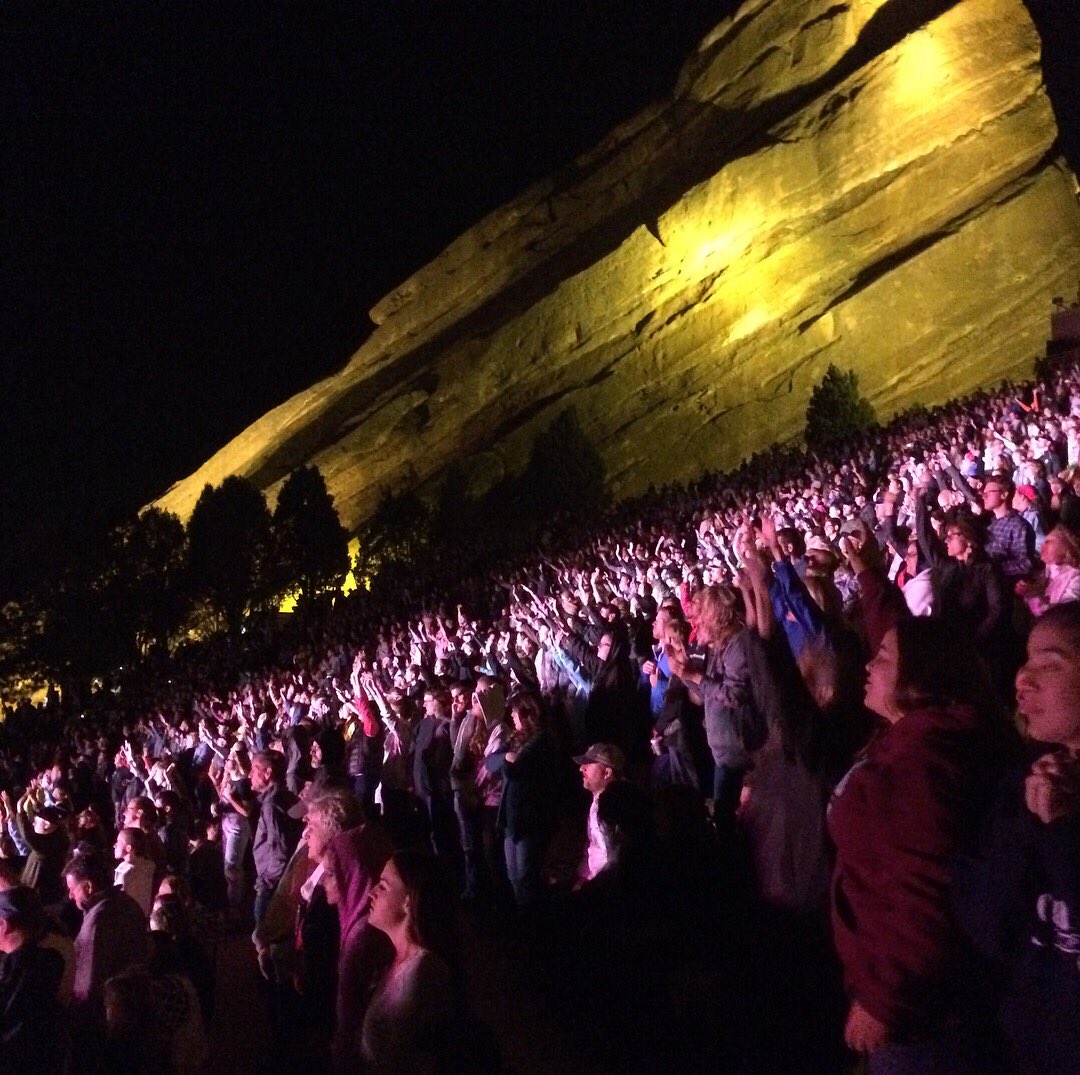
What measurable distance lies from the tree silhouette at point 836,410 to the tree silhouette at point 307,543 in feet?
64.9

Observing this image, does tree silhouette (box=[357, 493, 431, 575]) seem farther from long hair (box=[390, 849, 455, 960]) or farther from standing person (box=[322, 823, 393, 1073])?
long hair (box=[390, 849, 455, 960])

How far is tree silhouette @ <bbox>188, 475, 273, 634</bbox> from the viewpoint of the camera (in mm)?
46031

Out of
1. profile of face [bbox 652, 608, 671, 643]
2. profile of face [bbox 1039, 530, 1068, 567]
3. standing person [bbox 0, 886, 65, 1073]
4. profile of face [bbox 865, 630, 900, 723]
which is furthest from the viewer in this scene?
profile of face [bbox 652, 608, 671, 643]

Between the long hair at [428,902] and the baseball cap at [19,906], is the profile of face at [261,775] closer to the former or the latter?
the baseball cap at [19,906]

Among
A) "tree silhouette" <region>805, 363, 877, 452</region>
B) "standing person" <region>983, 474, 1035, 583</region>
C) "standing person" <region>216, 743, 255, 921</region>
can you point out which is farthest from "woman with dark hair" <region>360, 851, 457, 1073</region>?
"tree silhouette" <region>805, 363, 877, 452</region>

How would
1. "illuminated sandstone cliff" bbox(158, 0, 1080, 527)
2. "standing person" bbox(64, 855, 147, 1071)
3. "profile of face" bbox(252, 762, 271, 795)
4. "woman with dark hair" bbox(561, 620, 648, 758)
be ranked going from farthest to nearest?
1. "illuminated sandstone cliff" bbox(158, 0, 1080, 527)
2. "woman with dark hair" bbox(561, 620, 648, 758)
3. "profile of face" bbox(252, 762, 271, 795)
4. "standing person" bbox(64, 855, 147, 1071)

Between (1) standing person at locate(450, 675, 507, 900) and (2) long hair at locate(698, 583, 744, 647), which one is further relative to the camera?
(1) standing person at locate(450, 675, 507, 900)

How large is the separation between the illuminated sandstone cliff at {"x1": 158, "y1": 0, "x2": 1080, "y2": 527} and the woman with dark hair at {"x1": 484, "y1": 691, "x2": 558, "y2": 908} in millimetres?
46986

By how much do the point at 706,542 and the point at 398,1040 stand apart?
1239cm

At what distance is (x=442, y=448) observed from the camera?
58625mm

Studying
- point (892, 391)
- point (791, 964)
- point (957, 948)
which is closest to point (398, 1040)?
point (957, 948)

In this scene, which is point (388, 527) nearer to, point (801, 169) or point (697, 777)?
point (801, 169)

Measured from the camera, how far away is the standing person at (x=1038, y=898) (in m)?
2.07

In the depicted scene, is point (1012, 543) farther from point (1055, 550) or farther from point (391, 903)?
point (391, 903)
